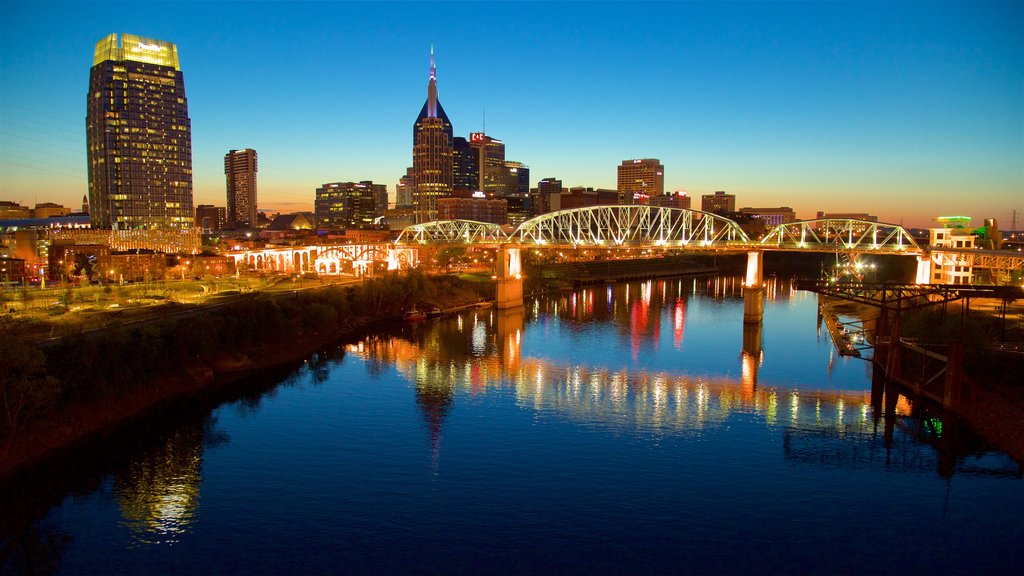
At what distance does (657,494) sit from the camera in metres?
18.6

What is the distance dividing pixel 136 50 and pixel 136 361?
8712cm

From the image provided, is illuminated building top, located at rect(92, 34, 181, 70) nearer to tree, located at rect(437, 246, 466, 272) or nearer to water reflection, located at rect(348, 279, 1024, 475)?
tree, located at rect(437, 246, 466, 272)

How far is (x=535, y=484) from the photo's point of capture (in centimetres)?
1933

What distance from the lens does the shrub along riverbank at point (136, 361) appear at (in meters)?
20.7

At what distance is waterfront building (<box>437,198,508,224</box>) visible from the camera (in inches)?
6255

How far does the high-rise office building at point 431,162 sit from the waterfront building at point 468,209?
9.70 metres

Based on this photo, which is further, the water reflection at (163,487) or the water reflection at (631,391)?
the water reflection at (631,391)

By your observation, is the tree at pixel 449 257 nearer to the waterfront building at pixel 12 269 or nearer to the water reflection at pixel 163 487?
the waterfront building at pixel 12 269

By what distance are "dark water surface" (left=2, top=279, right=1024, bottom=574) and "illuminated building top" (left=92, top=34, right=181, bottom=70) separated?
8384 cm

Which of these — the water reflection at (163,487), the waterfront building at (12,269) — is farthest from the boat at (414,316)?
the waterfront building at (12,269)

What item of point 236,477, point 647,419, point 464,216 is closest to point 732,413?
point 647,419

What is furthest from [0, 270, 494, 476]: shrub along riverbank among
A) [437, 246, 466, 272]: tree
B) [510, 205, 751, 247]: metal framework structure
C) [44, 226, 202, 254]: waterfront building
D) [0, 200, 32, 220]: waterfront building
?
[0, 200, 32, 220]: waterfront building

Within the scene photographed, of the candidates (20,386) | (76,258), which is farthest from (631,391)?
(76,258)

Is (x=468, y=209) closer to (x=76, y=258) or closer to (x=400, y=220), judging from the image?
(x=400, y=220)
